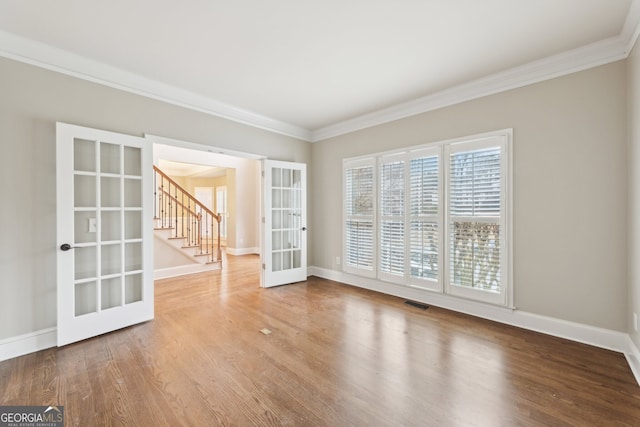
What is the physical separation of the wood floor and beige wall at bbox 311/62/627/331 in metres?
0.46

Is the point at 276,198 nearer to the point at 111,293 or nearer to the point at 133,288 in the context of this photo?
the point at 133,288

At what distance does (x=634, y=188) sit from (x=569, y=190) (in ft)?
1.49

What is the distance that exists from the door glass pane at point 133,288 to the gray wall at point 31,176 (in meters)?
0.58

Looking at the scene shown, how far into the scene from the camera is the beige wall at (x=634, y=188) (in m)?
2.08

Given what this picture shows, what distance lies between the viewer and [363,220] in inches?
173

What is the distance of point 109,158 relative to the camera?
9.33 feet

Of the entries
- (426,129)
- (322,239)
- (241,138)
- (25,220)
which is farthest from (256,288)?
(426,129)

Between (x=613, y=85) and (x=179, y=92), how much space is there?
14.9 ft

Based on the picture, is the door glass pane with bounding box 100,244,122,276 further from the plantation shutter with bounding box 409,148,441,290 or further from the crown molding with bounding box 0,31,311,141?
the plantation shutter with bounding box 409,148,441,290

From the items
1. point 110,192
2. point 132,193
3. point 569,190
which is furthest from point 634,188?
point 110,192

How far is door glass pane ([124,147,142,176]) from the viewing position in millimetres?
2967

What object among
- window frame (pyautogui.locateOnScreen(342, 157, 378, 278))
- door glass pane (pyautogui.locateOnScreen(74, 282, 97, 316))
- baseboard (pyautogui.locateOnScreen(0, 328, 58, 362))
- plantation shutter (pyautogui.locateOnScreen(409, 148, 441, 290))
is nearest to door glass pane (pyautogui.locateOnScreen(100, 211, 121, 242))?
door glass pane (pyautogui.locateOnScreen(74, 282, 97, 316))

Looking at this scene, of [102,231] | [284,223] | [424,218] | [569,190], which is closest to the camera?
[569,190]

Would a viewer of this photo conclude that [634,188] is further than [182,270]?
No
